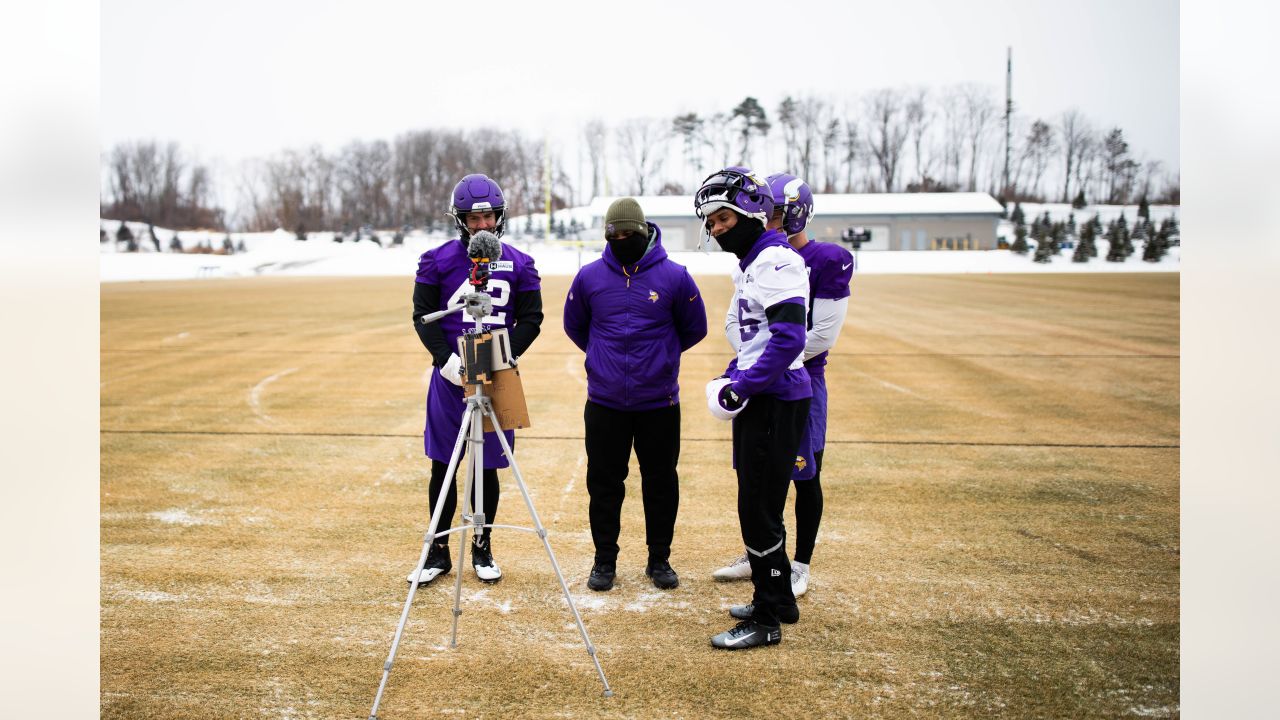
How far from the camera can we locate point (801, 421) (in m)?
4.48

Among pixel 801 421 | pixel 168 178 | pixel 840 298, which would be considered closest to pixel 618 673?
pixel 801 421

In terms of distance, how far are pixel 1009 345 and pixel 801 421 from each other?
13365 mm

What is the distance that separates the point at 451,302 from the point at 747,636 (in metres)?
2.38

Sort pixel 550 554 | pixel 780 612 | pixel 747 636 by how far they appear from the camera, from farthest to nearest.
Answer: pixel 780 612, pixel 747 636, pixel 550 554

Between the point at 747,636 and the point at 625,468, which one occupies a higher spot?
the point at 625,468

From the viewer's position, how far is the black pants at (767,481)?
4406 millimetres

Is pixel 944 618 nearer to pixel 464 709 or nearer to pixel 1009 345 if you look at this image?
pixel 464 709

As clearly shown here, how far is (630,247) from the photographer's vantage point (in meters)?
4.95

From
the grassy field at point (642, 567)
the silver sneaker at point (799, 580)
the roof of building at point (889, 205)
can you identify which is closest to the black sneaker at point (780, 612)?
the grassy field at point (642, 567)

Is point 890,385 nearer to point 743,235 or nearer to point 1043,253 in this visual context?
point 743,235

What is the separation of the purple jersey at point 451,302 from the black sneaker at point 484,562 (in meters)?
0.49

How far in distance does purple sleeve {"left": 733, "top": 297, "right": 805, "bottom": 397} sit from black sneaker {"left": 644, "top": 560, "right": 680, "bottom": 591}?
1.47 meters

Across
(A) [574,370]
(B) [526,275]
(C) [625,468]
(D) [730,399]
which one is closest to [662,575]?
(C) [625,468]
